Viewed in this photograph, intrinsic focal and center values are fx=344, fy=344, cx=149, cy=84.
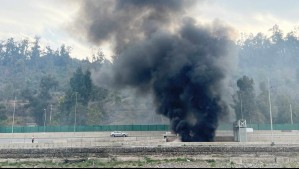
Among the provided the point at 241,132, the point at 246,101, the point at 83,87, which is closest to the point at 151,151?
the point at 241,132

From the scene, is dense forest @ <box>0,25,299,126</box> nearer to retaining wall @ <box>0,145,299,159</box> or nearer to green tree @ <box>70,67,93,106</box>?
green tree @ <box>70,67,93,106</box>

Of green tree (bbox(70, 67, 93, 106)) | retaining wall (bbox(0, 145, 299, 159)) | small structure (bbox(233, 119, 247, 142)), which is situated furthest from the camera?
green tree (bbox(70, 67, 93, 106))

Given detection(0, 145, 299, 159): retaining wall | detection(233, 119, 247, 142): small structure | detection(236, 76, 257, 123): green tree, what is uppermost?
detection(236, 76, 257, 123): green tree

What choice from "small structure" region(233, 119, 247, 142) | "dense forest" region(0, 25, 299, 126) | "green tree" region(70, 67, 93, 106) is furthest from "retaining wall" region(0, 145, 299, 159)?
"green tree" region(70, 67, 93, 106)

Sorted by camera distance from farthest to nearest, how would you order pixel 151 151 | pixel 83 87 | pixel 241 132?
pixel 83 87 → pixel 241 132 → pixel 151 151

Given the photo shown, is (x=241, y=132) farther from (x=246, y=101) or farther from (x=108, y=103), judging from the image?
(x=108, y=103)

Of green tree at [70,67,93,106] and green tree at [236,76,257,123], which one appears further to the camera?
green tree at [70,67,93,106]

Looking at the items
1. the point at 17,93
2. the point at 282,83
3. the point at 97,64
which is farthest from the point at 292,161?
the point at 97,64

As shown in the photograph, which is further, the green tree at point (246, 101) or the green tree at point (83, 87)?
the green tree at point (83, 87)

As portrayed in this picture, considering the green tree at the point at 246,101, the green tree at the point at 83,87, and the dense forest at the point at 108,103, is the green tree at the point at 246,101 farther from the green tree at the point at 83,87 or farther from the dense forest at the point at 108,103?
the green tree at the point at 83,87

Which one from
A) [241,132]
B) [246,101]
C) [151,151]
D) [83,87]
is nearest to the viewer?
[151,151]

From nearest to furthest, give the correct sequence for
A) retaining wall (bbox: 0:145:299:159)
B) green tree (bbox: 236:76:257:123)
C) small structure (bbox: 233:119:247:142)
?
retaining wall (bbox: 0:145:299:159) < small structure (bbox: 233:119:247:142) < green tree (bbox: 236:76:257:123)

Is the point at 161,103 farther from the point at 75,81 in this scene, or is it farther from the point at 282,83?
the point at 282,83

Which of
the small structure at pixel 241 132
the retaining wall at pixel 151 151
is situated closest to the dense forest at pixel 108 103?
the small structure at pixel 241 132
